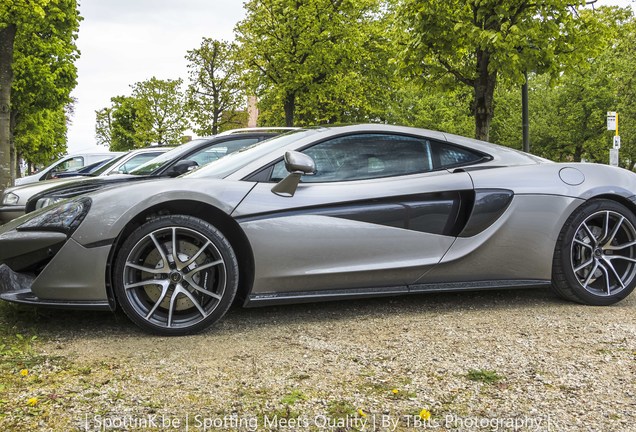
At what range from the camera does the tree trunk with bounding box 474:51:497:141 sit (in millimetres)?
9430

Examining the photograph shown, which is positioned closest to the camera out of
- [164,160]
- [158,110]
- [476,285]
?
[476,285]

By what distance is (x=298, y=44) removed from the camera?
65.8ft

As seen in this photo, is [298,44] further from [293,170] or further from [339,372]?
[339,372]

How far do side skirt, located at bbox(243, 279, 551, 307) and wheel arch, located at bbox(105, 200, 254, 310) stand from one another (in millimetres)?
136

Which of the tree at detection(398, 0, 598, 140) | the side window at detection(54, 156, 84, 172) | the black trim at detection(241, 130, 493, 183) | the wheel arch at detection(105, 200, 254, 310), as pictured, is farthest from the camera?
the side window at detection(54, 156, 84, 172)

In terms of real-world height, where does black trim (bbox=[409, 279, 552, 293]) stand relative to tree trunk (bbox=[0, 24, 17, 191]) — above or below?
below

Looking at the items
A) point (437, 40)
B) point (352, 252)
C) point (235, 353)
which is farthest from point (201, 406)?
point (437, 40)

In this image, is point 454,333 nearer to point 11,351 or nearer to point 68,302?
point 68,302

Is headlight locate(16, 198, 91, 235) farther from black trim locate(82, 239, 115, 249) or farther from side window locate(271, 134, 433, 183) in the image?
side window locate(271, 134, 433, 183)

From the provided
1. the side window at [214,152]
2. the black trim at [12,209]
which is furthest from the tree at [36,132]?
the side window at [214,152]

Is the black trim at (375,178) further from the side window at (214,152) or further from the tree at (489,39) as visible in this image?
the tree at (489,39)

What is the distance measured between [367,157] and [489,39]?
17.4ft

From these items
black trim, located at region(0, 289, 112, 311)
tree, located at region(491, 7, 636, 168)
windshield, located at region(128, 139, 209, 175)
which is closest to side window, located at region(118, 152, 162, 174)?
windshield, located at region(128, 139, 209, 175)

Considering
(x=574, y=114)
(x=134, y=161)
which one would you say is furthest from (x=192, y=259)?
(x=574, y=114)
